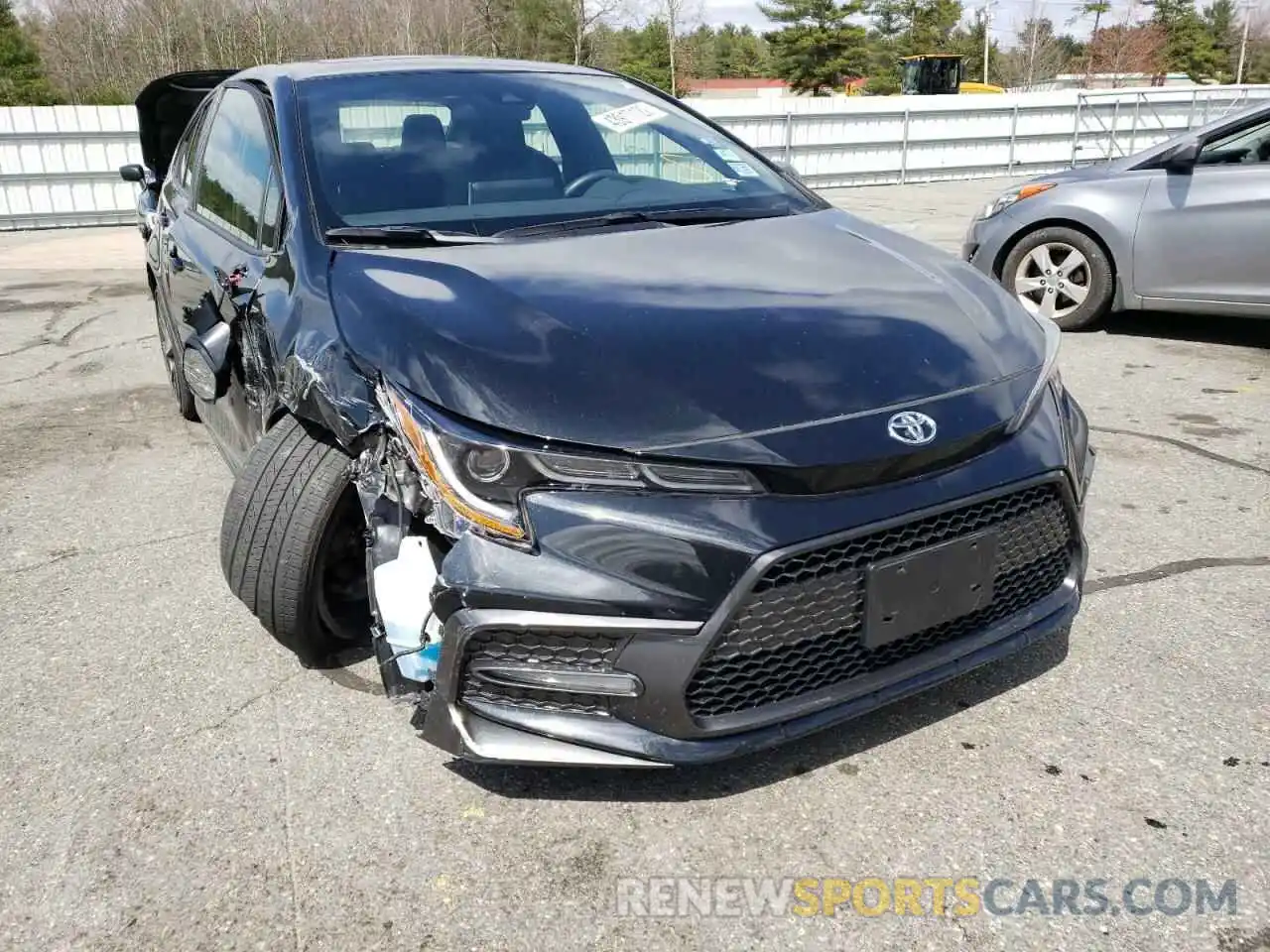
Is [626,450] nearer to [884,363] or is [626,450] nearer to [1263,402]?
[884,363]

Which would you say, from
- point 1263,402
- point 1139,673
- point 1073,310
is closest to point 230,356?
point 1139,673

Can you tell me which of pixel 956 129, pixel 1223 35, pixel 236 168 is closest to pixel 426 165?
pixel 236 168

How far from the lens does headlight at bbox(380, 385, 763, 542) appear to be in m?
1.90

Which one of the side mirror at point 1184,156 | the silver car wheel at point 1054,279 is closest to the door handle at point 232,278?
the silver car wheel at point 1054,279

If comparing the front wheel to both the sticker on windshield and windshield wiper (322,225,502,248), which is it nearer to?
the sticker on windshield

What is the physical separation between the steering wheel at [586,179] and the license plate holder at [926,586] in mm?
1638

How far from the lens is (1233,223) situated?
550 cm

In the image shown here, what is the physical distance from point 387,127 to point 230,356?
2.65 ft

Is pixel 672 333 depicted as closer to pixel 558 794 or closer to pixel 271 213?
pixel 558 794

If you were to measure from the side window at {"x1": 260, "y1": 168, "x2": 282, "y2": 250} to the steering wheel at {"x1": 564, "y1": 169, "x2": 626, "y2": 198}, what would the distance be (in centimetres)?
81

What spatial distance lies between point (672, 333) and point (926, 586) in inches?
28.8

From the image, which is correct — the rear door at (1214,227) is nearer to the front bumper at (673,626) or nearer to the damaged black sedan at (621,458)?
the damaged black sedan at (621,458)

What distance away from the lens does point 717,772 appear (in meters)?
2.28

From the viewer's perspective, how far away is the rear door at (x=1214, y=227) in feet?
17.9
